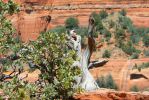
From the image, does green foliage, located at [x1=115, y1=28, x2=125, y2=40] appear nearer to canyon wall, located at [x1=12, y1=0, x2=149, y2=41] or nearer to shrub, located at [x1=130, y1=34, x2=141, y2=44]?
shrub, located at [x1=130, y1=34, x2=141, y2=44]

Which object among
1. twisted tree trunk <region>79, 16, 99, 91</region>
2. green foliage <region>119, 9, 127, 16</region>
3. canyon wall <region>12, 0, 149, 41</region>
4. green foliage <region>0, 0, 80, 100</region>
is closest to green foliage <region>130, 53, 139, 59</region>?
canyon wall <region>12, 0, 149, 41</region>

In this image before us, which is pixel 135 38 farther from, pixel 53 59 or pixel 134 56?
pixel 53 59

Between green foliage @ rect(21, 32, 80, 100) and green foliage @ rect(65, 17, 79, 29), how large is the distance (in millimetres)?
46149

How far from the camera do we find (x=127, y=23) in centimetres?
5644

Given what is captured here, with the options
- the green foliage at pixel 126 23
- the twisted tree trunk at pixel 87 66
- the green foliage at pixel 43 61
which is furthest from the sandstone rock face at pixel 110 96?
the green foliage at pixel 126 23

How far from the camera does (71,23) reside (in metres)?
57.8

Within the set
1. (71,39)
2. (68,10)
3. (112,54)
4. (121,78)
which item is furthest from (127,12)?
(71,39)

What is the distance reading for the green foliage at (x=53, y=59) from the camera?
10445 mm

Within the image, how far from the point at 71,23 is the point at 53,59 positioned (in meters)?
47.0

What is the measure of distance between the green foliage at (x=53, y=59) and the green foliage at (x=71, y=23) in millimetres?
Result: 46149

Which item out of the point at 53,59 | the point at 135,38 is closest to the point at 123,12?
the point at 135,38

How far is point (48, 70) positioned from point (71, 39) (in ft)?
3.32

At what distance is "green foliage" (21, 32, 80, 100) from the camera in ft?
34.3

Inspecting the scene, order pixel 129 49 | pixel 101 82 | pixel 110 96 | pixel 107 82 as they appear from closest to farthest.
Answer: pixel 110 96
pixel 101 82
pixel 107 82
pixel 129 49
